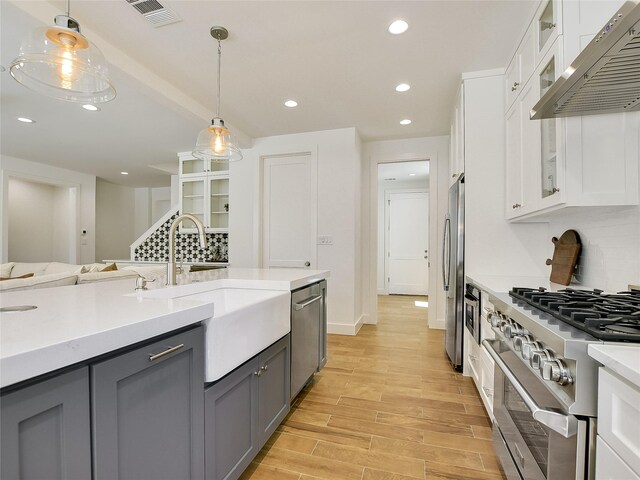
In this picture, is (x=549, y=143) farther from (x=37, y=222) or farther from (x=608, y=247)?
(x=37, y=222)

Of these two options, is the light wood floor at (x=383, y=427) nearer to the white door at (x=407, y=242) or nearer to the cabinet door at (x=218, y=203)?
the cabinet door at (x=218, y=203)

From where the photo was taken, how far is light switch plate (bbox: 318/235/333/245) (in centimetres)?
413

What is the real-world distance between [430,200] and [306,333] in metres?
2.92

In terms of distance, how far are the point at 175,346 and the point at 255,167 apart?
3807mm

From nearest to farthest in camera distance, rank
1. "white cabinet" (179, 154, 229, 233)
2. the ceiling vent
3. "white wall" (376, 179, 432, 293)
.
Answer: the ceiling vent, "white cabinet" (179, 154, 229, 233), "white wall" (376, 179, 432, 293)

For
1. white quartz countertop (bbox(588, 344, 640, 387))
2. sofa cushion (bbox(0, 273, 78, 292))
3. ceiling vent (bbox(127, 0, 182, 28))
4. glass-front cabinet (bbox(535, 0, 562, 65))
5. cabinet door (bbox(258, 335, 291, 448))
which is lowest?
cabinet door (bbox(258, 335, 291, 448))

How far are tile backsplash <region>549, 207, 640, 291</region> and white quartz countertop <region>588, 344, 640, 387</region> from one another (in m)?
1.11

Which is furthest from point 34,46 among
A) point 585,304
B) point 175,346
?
point 585,304

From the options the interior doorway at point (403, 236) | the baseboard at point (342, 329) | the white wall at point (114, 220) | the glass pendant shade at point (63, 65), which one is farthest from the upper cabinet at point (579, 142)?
the white wall at point (114, 220)

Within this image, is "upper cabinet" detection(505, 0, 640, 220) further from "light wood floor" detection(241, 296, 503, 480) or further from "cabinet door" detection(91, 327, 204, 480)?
"cabinet door" detection(91, 327, 204, 480)

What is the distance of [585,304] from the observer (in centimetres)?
118

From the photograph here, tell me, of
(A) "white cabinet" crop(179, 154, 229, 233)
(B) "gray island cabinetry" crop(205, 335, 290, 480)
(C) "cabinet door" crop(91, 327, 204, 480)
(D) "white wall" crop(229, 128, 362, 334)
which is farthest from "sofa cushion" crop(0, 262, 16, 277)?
(C) "cabinet door" crop(91, 327, 204, 480)

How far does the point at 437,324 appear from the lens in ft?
14.2

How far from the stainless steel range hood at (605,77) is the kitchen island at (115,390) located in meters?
1.59
